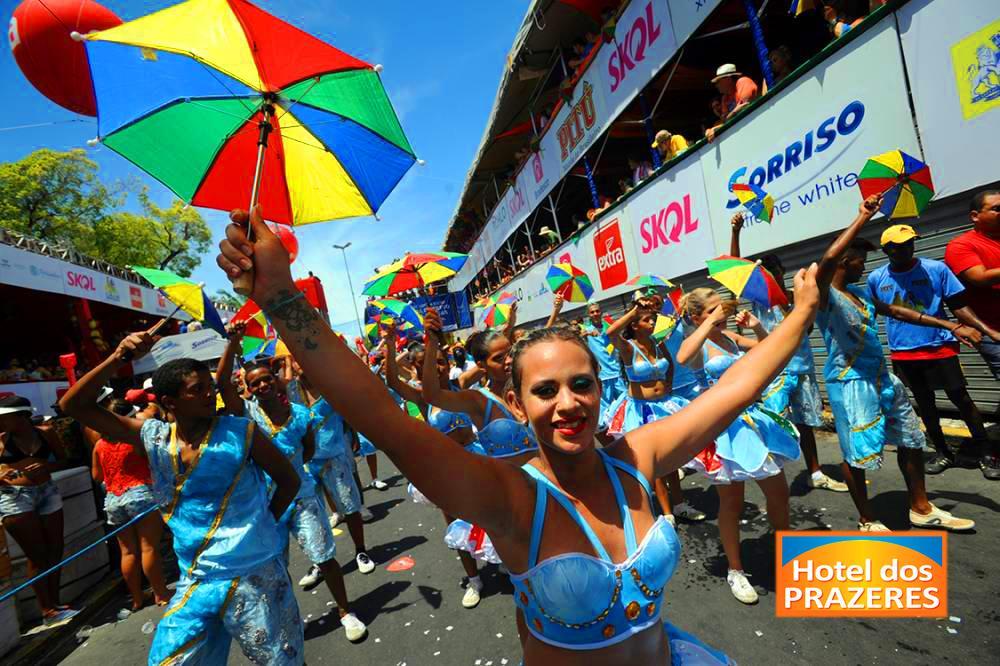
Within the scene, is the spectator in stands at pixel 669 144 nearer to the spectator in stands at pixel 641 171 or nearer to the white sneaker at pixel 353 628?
the spectator in stands at pixel 641 171

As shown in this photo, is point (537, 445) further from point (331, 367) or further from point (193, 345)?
point (193, 345)

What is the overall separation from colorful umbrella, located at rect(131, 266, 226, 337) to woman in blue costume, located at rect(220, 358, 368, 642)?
21.4 inches

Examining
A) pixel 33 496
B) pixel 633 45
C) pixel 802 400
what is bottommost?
pixel 802 400

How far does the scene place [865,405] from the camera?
3.52 meters

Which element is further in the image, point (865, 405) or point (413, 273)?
point (413, 273)

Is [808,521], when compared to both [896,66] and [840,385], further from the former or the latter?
[896,66]

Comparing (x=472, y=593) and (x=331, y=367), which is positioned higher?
(x=331, y=367)

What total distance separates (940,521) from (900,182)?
2426 mm

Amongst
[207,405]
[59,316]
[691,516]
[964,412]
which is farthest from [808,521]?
[59,316]

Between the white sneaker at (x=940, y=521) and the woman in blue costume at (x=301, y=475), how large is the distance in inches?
164

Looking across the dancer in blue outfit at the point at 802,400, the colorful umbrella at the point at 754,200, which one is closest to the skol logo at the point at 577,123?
the colorful umbrella at the point at 754,200

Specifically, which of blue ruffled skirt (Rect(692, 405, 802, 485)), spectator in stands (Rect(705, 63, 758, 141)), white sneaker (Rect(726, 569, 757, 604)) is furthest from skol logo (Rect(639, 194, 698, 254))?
white sneaker (Rect(726, 569, 757, 604))

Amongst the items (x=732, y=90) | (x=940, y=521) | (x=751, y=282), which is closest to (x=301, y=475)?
(x=751, y=282)

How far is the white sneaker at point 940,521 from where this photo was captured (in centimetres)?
336
